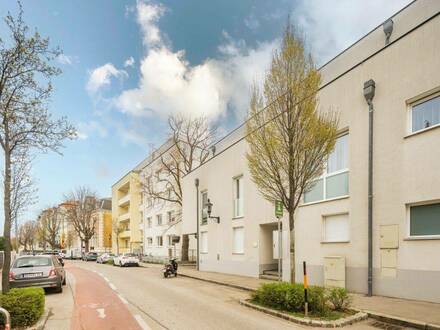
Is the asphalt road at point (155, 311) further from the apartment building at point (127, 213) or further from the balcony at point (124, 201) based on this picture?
the balcony at point (124, 201)

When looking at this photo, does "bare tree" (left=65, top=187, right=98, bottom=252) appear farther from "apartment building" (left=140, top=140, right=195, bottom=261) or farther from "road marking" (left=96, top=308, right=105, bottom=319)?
"road marking" (left=96, top=308, right=105, bottom=319)

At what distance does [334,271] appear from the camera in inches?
523

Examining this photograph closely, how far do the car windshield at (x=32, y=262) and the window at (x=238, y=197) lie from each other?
33.9 ft

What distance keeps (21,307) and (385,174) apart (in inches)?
399

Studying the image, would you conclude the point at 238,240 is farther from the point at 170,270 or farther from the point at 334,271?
the point at 334,271

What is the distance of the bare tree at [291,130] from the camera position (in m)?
10.8

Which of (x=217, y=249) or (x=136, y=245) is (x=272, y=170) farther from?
(x=136, y=245)

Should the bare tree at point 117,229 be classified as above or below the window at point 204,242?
below

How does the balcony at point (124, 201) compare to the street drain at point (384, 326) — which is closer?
the street drain at point (384, 326)

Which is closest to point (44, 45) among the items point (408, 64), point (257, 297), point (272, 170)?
point (272, 170)

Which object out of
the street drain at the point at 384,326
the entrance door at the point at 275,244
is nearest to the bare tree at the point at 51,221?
the entrance door at the point at 275,244

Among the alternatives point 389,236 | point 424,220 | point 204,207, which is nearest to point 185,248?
point 204,207

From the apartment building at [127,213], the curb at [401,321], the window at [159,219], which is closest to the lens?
the curb at [401,321]

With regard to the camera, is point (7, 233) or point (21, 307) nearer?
point (21, 307)
